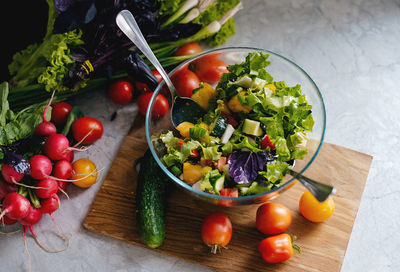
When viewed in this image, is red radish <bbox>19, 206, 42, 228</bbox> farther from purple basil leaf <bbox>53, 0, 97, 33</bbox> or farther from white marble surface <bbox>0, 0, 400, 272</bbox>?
purple basil leaf <bbox>53, 0, 97, 33</bbox>

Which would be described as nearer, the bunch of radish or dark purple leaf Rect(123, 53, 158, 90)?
the bunch of radish

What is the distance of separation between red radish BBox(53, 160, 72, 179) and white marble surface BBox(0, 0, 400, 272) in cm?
14

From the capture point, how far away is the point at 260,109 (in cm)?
162

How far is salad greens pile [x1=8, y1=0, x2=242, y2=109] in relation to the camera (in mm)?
1896

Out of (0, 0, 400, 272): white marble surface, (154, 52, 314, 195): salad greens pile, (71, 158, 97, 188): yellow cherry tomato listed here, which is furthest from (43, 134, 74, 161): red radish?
(154, 52, 314, 195): salad greens pile

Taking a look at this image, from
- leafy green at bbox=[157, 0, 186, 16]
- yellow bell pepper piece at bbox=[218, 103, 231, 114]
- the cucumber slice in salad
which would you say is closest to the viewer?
the cucumber slice in salad

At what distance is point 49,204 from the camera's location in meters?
1.78

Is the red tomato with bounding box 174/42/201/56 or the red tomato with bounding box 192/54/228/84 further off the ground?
the red tomato with bounding box 192/54/228/84

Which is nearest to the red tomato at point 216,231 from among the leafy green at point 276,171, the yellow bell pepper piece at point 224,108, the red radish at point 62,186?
the leafy green at point 276,171

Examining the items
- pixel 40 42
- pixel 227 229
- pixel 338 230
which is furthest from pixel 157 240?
pixel 40 42

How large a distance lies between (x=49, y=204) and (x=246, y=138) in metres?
0.94

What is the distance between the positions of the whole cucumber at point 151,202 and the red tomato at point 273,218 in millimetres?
427

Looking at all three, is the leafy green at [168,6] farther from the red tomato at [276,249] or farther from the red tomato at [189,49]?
the red tomato at [276,249]

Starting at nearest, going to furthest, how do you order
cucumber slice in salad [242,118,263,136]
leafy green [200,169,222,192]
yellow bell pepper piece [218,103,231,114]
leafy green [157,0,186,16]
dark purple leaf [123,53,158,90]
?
leafy green [200,169,222,192]
cucumber slice in salad [242,118,263,136]
yellow bell pepper piece [218,103,231,114]
dark purple leaf [123,53,158,90]
leafy green [157,0,186,16]
